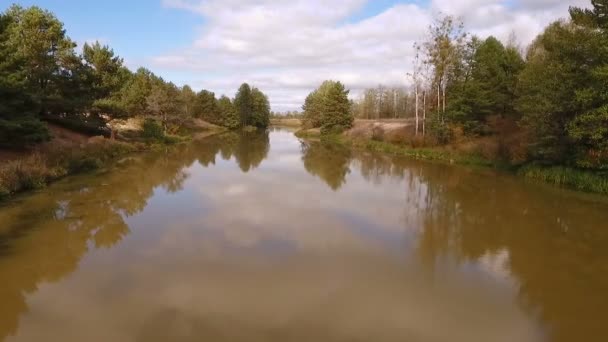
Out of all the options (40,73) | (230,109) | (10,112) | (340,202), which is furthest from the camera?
(230,109)

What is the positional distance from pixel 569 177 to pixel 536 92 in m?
6.06

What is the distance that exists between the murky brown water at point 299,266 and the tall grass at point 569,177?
2184 mm

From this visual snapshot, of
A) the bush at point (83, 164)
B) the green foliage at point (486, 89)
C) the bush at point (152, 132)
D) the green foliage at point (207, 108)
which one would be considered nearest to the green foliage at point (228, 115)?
the green foliage at point (207, 108)

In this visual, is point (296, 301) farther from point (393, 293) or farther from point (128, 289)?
point (128, 289)

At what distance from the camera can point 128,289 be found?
763 cm

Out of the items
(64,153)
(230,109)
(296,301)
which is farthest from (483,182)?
(230,109)

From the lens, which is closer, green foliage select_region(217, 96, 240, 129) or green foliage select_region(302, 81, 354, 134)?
green foliage select_region(302, 81, 354, 134)

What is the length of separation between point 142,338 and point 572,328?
6.54m

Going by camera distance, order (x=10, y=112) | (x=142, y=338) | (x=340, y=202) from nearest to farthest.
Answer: (x=142, y=338)
(x=340, y=202)
(x=10, y=112)

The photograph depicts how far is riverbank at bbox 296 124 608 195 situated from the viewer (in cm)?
1898

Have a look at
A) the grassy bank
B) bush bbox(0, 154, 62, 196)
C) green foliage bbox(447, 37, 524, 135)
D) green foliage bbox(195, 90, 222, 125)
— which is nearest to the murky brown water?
bush bbox(0, 154, 62, 196)

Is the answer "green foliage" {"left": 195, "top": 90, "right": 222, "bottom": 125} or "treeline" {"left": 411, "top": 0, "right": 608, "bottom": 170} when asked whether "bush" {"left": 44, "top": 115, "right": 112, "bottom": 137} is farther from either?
"green foliage" {"left": 195, "top": 90, "right": 222, "bottom": 125}

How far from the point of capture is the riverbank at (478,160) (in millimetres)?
18984

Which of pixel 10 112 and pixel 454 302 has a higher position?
pixel 10 112
